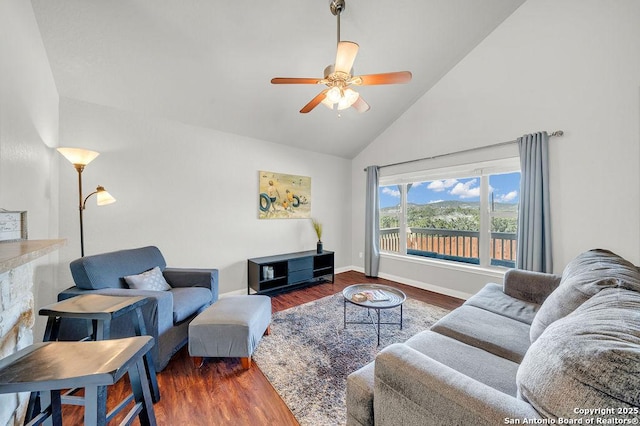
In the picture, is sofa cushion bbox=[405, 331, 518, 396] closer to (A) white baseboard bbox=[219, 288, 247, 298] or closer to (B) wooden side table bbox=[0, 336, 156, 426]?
(B) wooden side table bbox=[0, 336, 156, 426]

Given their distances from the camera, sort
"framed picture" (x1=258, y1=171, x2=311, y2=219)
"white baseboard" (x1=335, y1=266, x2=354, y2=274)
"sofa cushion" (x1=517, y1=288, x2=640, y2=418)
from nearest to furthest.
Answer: "sofa cushion" (x1=517, y1=288, x2=640, y2=418)
"framed picture" (x1=258, y1=171, x2=311, y2=219)
"white baseboard" (x1=335, y1=266, x2=354, y2=274)

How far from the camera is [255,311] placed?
2.01 metres

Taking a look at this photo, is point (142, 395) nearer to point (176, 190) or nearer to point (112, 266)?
point (112, 266)

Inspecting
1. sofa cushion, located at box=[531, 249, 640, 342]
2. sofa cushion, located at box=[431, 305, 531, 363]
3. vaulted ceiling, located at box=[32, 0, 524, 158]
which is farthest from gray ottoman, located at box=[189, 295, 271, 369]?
vaulted ceiling, located at box=[32, 0, 524, 158]

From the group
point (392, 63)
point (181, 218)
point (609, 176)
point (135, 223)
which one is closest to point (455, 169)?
point (609, 176)

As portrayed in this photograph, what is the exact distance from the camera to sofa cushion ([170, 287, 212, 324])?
200cm

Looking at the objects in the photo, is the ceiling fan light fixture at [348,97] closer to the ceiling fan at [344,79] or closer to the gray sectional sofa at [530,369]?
the ceiling fan at [344,79]

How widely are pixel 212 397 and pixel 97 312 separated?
0.92m

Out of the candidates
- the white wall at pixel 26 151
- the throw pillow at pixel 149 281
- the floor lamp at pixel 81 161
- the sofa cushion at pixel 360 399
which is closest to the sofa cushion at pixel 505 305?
the sofa cushion at pixel 360 399

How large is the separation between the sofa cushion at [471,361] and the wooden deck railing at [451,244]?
7.54 feet

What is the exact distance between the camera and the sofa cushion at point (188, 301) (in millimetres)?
1997

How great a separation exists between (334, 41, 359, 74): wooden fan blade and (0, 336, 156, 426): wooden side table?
6.57 ft

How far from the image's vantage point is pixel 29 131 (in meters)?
1.79

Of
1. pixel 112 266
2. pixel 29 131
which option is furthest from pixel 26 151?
pixel 112 266
